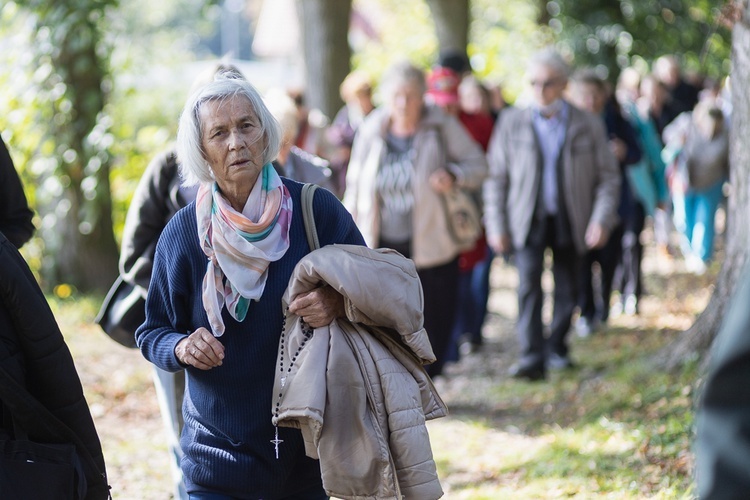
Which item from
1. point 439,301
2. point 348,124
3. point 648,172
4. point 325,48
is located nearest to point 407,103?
point 439,301

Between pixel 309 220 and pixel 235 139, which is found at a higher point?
pixel 235 139

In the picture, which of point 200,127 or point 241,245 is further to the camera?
point 200,127

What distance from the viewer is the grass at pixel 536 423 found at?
5957 mm

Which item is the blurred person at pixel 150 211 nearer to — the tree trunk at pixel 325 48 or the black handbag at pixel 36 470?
the black handbag at pixel 36 470

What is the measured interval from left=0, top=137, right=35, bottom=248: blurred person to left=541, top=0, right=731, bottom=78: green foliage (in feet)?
49.7

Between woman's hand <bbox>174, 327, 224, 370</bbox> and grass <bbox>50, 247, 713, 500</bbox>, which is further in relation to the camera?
grass <bbox>50, 247, 713, 500</bbox>

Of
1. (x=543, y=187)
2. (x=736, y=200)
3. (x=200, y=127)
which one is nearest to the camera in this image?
(x=200, y=127)

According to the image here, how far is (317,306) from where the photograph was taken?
323 centimetres

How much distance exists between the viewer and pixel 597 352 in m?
9.80

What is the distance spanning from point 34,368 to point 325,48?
410 inches

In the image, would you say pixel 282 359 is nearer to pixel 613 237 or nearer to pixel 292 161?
pixel 292 161

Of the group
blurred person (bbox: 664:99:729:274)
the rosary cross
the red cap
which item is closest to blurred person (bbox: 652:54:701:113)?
blurred person (bbox: 664:99:729:274)

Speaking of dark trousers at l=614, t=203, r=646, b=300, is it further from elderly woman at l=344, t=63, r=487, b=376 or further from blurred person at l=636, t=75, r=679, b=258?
elderly woman at l=344, t=63, r=487, b=376

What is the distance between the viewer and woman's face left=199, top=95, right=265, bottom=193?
11.1ft
